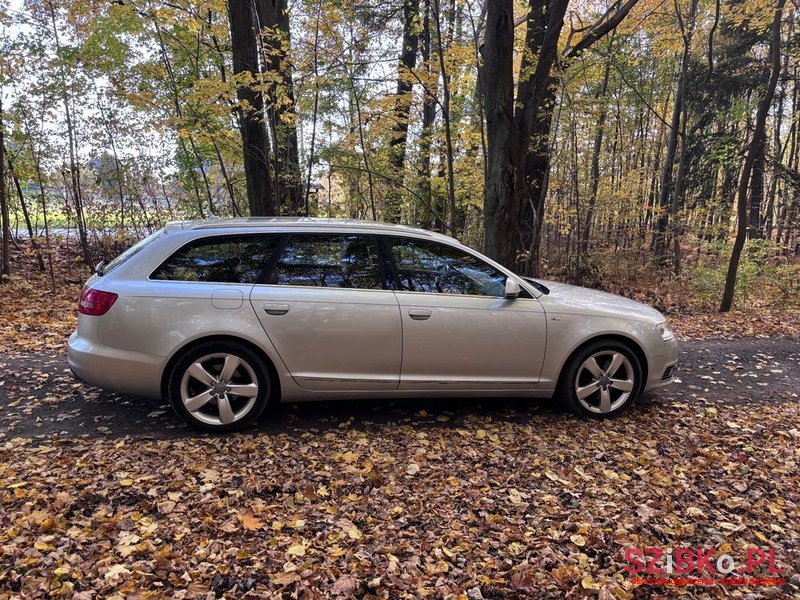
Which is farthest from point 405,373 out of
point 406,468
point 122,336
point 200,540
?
point 122,336

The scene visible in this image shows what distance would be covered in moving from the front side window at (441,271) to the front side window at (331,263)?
8.1 inches

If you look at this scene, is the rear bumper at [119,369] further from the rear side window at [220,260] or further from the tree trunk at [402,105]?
the tree trunk at [402,105]

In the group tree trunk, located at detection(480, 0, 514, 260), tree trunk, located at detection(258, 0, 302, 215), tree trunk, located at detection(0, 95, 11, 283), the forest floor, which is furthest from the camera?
tree trunk, located at detection(0, 95, 11, 283)

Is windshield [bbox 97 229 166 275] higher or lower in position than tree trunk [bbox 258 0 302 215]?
lower

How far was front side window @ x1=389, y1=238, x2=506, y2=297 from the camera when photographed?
4121 mm

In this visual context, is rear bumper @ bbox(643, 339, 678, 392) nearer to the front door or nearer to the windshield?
the front door

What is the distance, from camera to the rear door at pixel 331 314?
383 centimetres

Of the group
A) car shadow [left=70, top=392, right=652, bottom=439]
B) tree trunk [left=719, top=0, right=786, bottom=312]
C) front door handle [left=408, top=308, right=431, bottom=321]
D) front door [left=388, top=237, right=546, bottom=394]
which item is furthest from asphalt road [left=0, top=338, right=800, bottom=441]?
tree trunk [left=719, top=0, right=786, bottom=312]

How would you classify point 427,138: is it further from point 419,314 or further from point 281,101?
point 419,314

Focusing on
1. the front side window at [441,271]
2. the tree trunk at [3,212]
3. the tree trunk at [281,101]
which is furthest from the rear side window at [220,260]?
the tree trunk at [3,212]

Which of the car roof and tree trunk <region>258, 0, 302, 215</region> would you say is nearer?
the car roof

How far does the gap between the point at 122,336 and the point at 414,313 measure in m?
2.24

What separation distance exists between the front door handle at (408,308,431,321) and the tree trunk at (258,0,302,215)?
4721 mm

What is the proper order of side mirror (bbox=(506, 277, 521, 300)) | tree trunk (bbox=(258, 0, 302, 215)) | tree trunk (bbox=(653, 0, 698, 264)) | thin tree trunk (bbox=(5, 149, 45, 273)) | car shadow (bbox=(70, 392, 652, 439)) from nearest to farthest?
car shadow (bbox=(70, 392, 652, 439)) < side mirror (bbox=(506, 277, 521, 300)) < tree trunk (bbox=(258, 0, 302, 215)) < thin tree trunk (bbox=(5, 149, 45, 273)) < tree trunk (bbox=(653, 0, 698, 264))
